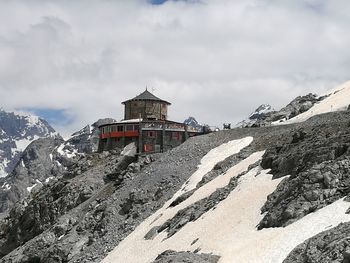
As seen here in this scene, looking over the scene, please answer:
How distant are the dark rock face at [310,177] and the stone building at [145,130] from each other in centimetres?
4024

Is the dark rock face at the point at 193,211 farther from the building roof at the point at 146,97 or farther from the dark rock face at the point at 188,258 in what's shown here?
the building roof at the point at 146,97

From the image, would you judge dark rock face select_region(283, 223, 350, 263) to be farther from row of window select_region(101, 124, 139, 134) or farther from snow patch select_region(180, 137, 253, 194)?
row of window select_region(101, 124, 139, 134)

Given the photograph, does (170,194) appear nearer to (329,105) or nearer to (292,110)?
(329,105)

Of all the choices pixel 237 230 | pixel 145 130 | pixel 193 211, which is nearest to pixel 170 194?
pixel 193 211

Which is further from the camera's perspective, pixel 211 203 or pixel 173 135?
pixel 173 135

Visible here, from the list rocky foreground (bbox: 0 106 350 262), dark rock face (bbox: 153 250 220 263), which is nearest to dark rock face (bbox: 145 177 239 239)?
rocky foreground (bbox: 0 106 350 262)

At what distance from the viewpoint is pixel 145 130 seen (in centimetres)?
8675

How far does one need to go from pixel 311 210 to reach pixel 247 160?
22.7 meters

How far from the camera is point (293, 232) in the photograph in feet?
101

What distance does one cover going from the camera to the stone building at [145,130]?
282ft

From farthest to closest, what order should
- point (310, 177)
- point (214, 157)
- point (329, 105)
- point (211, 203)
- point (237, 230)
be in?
1. point (329, 105)
2. point (214, 157)
3. point (211, 203)
4. point (237, 230)
5. point (310, 177)

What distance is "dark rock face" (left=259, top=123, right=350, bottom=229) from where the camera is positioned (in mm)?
33344

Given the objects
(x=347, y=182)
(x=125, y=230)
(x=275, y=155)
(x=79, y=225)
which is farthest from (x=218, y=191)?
(x=79, y=225)

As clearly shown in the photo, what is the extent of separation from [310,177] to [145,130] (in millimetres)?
53013
